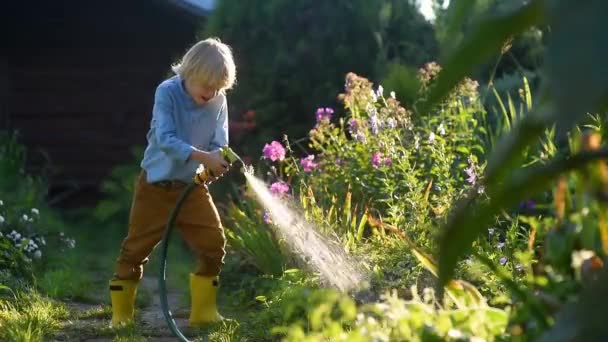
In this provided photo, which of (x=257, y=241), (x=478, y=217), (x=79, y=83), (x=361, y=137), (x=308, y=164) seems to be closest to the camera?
(x=478, y=217)

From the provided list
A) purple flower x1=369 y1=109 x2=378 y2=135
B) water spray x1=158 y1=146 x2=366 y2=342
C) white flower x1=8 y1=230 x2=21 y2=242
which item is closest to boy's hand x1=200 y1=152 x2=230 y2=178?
water spray x1=158 y1=146 x2=366 y2=342

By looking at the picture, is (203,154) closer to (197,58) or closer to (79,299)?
(197,58)

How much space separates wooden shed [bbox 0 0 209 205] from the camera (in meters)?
9.39

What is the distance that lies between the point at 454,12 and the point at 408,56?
6.46 meters

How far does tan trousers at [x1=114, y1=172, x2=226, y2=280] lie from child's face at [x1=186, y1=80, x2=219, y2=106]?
364 mm

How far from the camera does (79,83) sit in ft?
31.8

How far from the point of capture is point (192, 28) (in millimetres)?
9055

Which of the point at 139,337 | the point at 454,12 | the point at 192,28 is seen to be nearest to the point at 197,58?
the point at 139,337

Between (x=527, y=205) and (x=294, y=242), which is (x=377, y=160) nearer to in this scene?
(x=294, y=242)

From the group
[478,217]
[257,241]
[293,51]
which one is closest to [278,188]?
[257,241]

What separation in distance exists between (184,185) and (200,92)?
15.6 inches

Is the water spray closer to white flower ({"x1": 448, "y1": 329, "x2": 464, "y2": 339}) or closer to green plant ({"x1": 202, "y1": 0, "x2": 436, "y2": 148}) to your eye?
white flower ({"x1": 448, "y1": 329, "x2": 464, "y2": 339})

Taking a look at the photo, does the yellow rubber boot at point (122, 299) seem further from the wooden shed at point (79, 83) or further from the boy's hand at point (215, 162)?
the wooden shed at point (79, 83)

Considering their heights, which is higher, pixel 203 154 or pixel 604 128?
pixel 604 128
